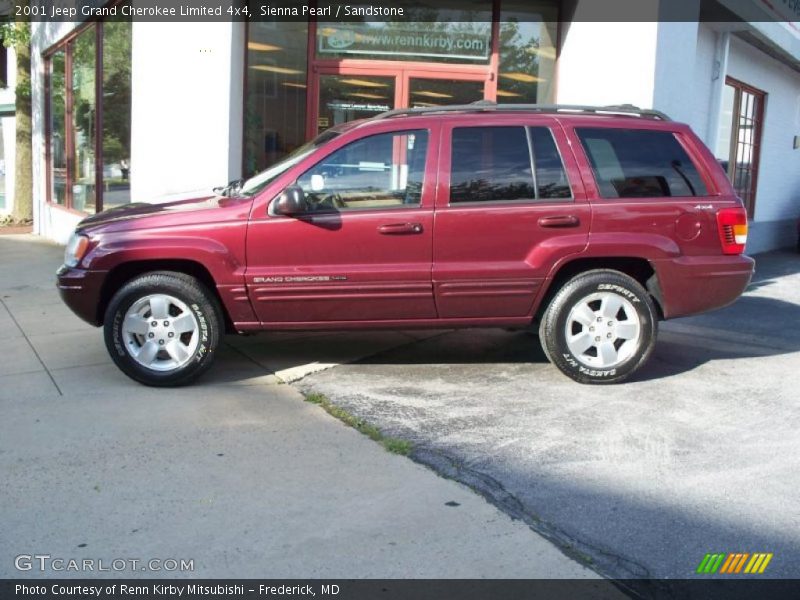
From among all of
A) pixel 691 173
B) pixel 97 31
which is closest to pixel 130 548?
pixel 691 173

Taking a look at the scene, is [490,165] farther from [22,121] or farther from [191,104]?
[22,121]

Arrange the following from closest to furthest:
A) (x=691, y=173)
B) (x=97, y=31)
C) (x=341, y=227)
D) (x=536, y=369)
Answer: (x=341, y=227), (x=691, y=173), (x=536, y=369), (x=97, y=31)

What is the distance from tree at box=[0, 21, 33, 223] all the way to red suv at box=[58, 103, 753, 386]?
1146cm

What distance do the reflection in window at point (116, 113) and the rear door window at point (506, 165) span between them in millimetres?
6331

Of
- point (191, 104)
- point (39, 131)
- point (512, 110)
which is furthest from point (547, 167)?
point (39, 131)

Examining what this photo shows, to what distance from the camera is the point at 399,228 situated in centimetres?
581

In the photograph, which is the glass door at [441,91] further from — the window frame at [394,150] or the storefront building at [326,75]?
the window frame at [394,150]

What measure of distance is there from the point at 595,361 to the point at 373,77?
5.67 metres

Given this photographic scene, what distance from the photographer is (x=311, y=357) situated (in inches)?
268

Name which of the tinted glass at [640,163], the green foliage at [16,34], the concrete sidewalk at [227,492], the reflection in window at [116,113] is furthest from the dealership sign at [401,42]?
the green foliage at [16,34]

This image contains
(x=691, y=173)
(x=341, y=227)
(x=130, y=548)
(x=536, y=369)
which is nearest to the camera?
(x=130, y=548)

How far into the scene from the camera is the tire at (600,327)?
235 inches

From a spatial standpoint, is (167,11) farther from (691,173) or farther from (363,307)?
(691,173)

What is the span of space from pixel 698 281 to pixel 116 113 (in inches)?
345
